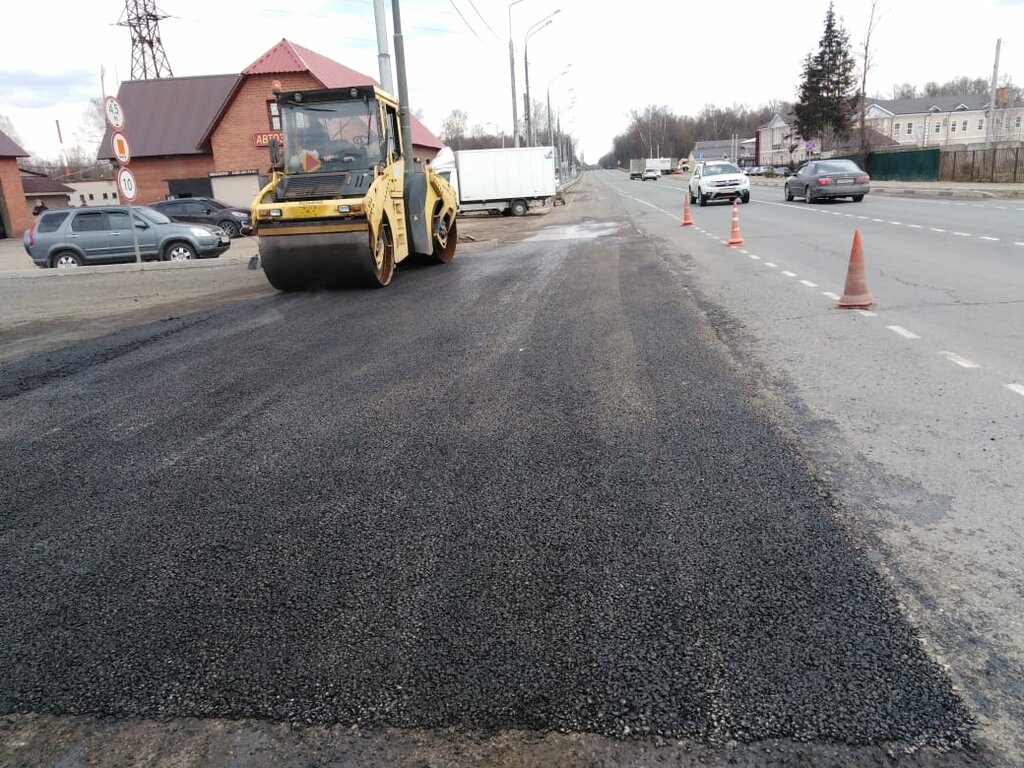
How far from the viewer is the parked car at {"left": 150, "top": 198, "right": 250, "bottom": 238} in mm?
26359

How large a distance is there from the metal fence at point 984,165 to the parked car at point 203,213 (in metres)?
35.9

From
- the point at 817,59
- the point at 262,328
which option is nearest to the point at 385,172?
the point at 262,328

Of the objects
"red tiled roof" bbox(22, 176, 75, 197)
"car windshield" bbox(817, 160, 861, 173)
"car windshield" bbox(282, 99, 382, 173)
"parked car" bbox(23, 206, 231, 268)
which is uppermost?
"red tiled roof" bbox(22, 176, 75, 197)

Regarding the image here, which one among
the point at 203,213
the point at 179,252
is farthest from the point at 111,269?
the point at 203,213

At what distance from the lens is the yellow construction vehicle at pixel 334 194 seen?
11195 mm

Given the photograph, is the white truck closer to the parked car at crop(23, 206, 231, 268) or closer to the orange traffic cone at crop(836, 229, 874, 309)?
the parked car at crop(23, 206, 231, 268)

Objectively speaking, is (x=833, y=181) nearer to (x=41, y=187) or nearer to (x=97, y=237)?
(x=97, y=237)

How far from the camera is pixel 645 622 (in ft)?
9.32

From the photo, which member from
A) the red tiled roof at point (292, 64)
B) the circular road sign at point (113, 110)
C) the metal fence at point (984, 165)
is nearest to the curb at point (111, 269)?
the circular road sign at point (113, 110)

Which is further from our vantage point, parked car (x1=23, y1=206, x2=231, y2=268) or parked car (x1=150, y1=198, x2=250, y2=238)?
parked car (x1=150, y1=198, x2=250, y2=238)

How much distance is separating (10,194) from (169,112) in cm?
993

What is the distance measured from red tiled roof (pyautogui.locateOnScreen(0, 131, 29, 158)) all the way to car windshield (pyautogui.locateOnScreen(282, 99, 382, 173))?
33.2 meters

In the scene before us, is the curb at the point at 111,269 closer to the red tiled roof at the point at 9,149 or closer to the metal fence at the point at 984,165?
the red tiled roof at the point at 9,149

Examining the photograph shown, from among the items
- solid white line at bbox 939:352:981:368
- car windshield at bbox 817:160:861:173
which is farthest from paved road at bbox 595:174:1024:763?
car windshield at bbox 817:160:861:173
